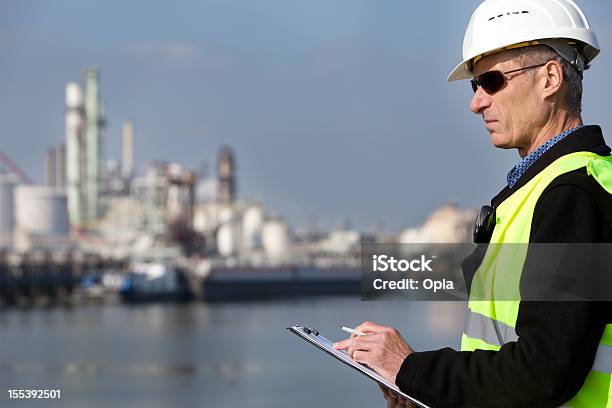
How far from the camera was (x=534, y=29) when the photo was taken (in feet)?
4.07

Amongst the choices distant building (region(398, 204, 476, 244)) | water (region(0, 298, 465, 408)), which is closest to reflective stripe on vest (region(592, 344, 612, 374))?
water (region(0, 298, 465, 408))

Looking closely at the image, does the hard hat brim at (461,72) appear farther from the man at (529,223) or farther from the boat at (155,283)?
the boat at (155,283)

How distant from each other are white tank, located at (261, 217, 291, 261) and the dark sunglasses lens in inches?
3239

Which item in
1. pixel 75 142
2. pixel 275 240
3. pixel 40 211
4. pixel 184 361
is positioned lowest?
pixel 184 361

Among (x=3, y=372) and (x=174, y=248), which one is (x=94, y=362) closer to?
(x=3, y=372)

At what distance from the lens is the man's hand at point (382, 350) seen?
47.5 inches

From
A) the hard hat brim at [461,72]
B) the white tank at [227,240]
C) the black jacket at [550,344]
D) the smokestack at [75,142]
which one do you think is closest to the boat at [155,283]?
the smokestack at [75,142]

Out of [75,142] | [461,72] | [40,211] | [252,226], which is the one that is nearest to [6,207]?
[40,211]

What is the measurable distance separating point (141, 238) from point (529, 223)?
73332 millimetres

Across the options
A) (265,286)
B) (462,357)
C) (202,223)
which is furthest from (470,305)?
(202,223)

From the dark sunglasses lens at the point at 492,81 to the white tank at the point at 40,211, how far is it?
63447 mm

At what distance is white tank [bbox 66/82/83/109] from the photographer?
75.8m

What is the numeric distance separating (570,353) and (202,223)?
8469cm

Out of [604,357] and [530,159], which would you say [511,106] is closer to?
[530,159]
